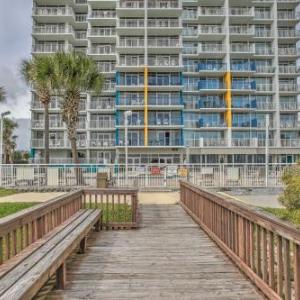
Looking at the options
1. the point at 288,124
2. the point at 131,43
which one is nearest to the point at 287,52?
the point at 288,124

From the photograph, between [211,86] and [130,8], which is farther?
[211,86]

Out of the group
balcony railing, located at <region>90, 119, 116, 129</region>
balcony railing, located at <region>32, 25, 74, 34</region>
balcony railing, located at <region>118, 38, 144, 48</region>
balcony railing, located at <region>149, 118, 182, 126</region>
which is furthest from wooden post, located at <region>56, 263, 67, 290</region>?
balcony railing, located at <region>32, 25, 74, 34</region>

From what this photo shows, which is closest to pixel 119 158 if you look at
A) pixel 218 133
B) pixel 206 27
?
pixel 218 133

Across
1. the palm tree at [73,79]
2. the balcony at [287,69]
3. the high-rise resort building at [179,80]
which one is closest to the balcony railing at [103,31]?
the high-rise resort building at [179,80]

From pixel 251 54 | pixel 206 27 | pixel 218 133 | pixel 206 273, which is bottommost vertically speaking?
pixel 206 273

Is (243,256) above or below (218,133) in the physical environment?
below

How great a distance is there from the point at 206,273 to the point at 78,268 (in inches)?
67.1

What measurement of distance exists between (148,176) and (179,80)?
1173 inches

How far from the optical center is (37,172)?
64.9 feet

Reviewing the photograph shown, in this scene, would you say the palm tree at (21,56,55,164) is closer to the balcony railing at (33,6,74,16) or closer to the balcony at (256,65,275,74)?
the balcony railing at (33,6,74,16)

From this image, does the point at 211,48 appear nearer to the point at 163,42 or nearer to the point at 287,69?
the point at 163,42

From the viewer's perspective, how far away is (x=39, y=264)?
12.9ft

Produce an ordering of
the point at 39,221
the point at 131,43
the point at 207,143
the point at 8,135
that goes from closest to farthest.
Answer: the point at 39,221
the point at 207,143
the point at 131,43
the point at 8,135

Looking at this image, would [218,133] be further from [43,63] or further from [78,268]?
[78,268]
